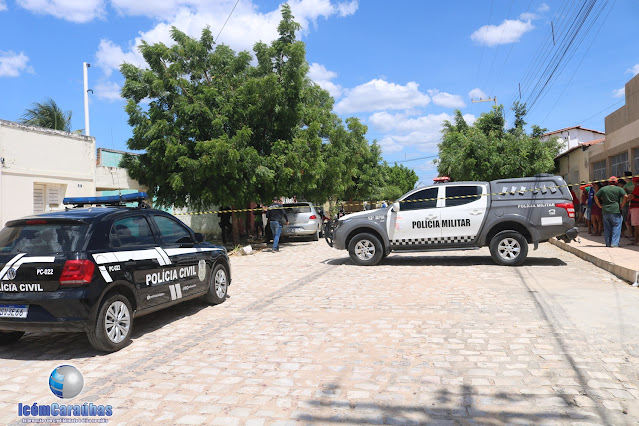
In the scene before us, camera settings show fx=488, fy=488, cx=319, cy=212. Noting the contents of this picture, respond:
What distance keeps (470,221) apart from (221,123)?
8287mm

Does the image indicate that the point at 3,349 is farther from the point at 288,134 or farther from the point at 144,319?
the point at 288,134

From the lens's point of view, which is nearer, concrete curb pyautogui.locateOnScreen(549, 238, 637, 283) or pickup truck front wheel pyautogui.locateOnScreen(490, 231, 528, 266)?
concrete curb pyautogui.locateOnScreen(549, 238, 637, 283)

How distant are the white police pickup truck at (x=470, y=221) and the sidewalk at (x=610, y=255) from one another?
0.89 metres

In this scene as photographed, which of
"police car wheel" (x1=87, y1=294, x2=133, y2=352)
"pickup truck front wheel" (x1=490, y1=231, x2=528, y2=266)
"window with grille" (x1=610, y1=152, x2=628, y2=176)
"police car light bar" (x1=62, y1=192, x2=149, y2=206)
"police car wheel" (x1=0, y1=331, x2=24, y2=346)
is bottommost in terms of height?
"police car wheel" (x1=0, y1=331, x2=24, y2=346)

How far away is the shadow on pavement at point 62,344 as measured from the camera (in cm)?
539

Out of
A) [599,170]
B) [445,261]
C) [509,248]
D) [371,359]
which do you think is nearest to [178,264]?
[371,359]

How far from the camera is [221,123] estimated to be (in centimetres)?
1527

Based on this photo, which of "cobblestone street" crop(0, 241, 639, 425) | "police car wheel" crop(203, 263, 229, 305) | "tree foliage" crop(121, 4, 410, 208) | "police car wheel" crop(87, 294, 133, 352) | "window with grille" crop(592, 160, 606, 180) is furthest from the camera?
"window with grille" crop(592, 160, 606, 180)

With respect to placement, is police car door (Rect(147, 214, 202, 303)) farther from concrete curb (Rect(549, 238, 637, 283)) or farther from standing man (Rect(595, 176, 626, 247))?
standing man (Rect(595, 176, 626, 247))

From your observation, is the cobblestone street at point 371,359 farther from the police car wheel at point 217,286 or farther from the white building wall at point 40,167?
the white building wall at point 40,167

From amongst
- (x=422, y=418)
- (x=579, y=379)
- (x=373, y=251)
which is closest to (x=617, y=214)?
(x=373, y=251)

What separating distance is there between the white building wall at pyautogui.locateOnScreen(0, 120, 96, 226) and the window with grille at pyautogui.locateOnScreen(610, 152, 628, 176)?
709 inches

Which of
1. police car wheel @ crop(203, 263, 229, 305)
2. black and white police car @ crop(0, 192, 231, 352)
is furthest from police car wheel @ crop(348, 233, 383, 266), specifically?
black and white police car @ crop(0, 192, 231, 352)

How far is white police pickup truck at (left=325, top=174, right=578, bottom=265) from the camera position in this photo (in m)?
10.7
